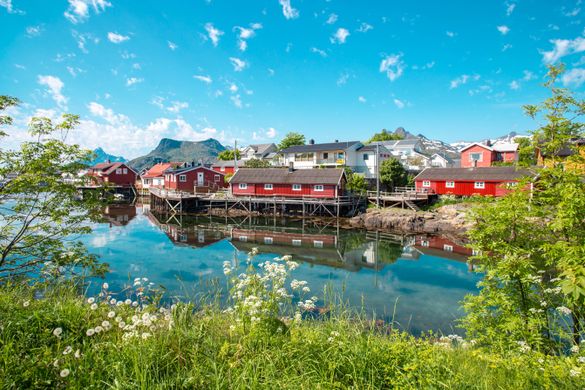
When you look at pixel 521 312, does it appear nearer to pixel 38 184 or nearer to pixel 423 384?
pixel 423 384

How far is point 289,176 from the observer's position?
121ft

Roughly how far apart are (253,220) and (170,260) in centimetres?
1572

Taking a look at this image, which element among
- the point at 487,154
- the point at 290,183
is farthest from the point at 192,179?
the point at 487,154

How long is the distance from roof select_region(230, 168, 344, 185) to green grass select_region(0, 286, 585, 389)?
3048 cm

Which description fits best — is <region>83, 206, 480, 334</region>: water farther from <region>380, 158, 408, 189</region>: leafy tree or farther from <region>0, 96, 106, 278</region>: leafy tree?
<region>380, 158, 408, 189</region>: leafy tree

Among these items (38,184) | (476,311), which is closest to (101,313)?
(38,184)

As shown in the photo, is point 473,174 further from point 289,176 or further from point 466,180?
point 289,176

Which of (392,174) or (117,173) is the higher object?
(117,173)

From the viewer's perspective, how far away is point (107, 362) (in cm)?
322

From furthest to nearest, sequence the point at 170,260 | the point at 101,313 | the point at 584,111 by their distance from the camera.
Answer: the point at 170,260 → the point at 584,111 → the point at 101,313

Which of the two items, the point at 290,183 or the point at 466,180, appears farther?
the point at 290,183

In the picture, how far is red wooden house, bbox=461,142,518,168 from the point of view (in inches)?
1706

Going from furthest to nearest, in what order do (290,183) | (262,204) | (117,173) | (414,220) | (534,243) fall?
(117,173), (262,204), (290,183), (414,220), (534,243)

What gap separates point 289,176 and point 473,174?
20.9 metres
